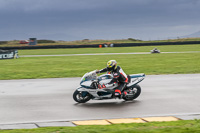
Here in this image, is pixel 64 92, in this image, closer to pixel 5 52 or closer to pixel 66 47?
pixel 5 52

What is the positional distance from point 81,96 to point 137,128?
150 inches

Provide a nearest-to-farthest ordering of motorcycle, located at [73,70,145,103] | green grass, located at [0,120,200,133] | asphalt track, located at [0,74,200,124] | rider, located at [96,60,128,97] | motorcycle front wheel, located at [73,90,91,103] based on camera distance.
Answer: green grass, located at [0,120,200,133] < asphalt track, located at [0,74,200,124] < motorcycle, located at [73,70,145,103] < rider, located at [96,60,128,97] < motorcycle front wheel, located at [73,90,91,103]

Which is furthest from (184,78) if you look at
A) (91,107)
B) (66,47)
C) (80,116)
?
(66,47)

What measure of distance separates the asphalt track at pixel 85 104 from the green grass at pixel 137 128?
112cm

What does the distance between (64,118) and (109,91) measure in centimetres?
226

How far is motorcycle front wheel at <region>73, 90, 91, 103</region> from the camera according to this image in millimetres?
10188

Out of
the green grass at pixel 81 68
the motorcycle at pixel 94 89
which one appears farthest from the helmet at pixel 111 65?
the green grass at pixel 81 68

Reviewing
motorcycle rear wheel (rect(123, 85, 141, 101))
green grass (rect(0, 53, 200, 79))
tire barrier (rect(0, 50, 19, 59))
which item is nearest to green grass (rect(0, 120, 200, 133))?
motorcycle rear wheel (rect(123, 85, 141, 101))

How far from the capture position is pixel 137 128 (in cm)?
675

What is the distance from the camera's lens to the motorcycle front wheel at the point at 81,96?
10188 mm

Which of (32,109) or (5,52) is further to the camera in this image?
(5,52)

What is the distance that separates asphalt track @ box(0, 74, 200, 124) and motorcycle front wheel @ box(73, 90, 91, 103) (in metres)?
0.17

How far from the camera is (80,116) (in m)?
8.41

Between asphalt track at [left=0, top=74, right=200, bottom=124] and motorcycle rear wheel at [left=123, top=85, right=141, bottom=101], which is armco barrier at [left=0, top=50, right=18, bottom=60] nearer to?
asphalt track at [left=0, top=74, right=200, bottom=124]
